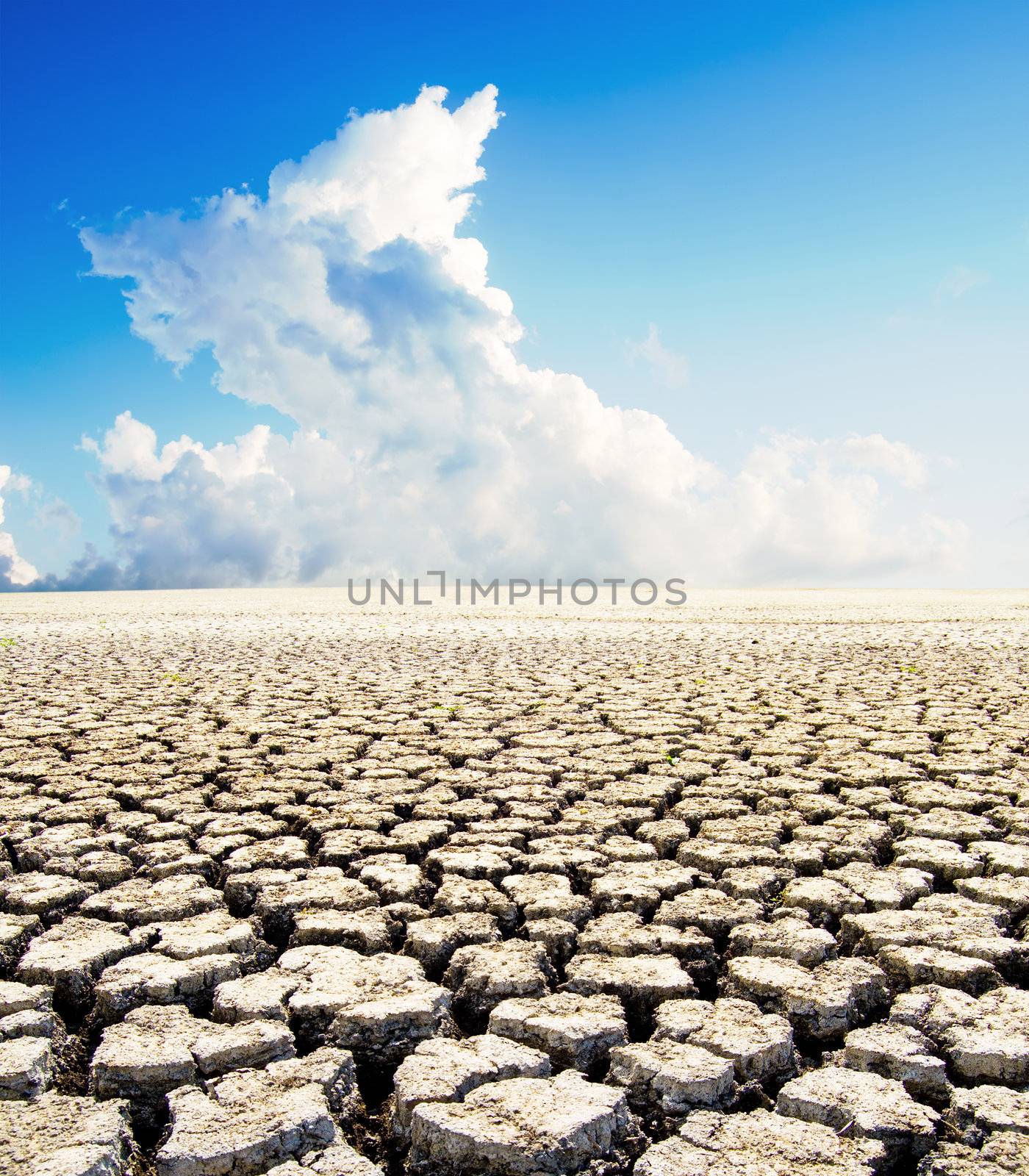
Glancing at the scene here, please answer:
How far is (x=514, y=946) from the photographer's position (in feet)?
8.12

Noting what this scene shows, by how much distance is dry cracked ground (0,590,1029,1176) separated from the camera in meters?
1.77

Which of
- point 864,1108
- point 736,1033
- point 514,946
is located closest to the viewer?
point 864,1108

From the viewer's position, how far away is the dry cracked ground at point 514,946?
177 centimetres

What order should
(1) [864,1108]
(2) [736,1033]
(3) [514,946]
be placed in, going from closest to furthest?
(1) [864,1108], (2) [736,1033], (3) [514,946]

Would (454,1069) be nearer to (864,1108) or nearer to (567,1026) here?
(567,1026)

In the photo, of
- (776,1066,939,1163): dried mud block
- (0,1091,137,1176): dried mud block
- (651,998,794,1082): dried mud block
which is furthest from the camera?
(651,998,794,1082): dried mud block

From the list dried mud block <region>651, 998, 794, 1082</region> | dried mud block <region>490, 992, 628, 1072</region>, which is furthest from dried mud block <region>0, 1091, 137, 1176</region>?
dried mud block <region>651, 998, 794, 1082</region>

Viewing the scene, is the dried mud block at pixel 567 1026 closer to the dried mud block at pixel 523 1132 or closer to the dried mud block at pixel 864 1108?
the dried mud block at pixel 523 1132

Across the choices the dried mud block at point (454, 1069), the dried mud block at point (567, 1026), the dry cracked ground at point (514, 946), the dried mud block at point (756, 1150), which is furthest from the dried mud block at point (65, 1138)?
the dried mud block at point (756, 1150)

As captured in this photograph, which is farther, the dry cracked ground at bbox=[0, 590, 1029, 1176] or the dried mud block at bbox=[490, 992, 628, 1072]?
the dried mud block at bbox=[490, 992, 628, 1072]

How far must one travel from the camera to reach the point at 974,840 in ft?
11.3

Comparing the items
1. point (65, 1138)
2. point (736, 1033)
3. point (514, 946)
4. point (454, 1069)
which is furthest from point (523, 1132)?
point (65, 1138)

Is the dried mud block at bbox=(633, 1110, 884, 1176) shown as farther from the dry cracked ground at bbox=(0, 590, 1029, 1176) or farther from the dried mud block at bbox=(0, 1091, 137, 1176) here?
the dried mud block at bbox=(0, 1091, 137, 1176)

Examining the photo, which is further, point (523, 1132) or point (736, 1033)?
point (736, 1033)
